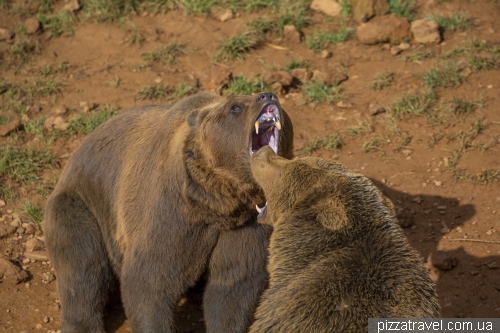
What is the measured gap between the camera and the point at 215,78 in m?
9.57

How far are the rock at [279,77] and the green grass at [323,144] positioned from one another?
1098 mm

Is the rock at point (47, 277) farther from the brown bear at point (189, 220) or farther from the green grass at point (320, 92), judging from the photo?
the green grass at point (320, 92)

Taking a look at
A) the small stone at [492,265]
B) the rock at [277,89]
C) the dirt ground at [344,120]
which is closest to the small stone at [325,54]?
the dirt ground at [344,120]

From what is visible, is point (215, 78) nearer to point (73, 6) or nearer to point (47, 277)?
point (73, 6)

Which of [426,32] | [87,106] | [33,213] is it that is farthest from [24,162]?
[426,32]

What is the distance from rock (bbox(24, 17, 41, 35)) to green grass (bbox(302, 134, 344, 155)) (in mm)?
4514

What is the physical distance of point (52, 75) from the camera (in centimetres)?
1007

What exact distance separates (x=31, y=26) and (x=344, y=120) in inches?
186

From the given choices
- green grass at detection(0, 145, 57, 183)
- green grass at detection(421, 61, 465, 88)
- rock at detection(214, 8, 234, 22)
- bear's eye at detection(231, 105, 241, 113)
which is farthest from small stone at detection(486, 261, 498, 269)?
rock at detection(214, 8, 234, 22)

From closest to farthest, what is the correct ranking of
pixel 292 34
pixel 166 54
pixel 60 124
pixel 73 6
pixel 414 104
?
pixel 414 104 → pixel 60 124 → pixel 166 54 → pixel 292 34 → pixel 73 6

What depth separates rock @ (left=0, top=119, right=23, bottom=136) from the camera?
901 centimetres

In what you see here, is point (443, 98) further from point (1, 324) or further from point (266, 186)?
point (1, 324)

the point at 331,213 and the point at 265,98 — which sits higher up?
the point at 265,98

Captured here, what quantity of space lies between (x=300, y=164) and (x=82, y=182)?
2425mm
